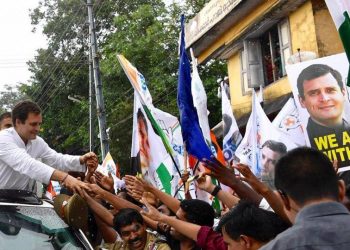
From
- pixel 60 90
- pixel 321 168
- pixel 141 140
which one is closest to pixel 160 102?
pixel 60 90

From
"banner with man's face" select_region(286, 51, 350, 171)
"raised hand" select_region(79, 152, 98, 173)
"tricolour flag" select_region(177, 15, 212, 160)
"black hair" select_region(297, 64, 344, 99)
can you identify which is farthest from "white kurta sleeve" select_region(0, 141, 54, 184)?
"black hair" select_region(297, 64, 344, 99)

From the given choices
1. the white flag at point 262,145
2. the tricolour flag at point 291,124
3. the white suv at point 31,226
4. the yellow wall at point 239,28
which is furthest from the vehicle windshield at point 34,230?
the yellow wall at point 239,28

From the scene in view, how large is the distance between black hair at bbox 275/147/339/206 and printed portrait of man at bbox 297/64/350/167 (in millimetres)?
2472

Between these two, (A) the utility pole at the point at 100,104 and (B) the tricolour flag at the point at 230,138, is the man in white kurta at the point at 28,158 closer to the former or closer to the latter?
(B) the tricolour flag at the point at 230,138

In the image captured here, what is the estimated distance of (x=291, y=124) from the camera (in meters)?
5.50

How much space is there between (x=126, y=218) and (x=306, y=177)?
2371 millimetres

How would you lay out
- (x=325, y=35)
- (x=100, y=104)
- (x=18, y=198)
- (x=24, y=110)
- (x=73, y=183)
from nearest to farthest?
(x=18, y=198) < (x=73, y=183) < (x=24, y=110) < (x=325, y=35) < (x=100, y=104)

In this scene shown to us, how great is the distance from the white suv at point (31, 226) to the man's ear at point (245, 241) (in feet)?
5.01

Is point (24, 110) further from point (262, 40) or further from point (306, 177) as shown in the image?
point (262, 40)

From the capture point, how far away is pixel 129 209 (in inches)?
166

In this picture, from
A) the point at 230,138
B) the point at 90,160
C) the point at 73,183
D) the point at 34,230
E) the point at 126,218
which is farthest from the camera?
the point at 230,138

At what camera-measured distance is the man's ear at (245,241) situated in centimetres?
267

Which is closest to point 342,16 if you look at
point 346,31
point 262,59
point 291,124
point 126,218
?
point 346,31

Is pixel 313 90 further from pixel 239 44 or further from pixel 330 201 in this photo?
pixel 239 44
